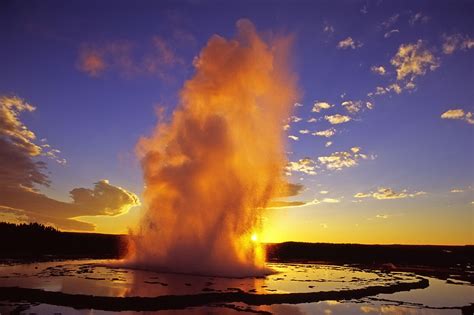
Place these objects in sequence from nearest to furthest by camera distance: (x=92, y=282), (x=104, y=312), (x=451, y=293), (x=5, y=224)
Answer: (x=104, y=312)
(x=92, y=282)
(x=451, y=293)
(x=5, y=224)

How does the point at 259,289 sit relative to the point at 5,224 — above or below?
below

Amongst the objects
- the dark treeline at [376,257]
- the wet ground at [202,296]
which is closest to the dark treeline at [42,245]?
the dark treeline at [376,257]

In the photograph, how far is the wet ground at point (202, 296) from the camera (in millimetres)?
16453

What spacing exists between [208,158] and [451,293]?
20.5 m

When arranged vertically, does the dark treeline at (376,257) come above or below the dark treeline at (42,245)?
below

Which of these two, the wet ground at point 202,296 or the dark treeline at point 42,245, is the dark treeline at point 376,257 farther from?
the wet ground at point 202,296

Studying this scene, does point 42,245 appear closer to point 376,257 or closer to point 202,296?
point 202,296

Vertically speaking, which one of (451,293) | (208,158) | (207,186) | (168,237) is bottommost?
(451,293)

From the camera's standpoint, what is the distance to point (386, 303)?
20.6m

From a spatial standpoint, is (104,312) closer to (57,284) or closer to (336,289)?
(57,284)

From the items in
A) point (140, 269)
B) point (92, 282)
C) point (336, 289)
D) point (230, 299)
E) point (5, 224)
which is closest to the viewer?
point (230, 299)

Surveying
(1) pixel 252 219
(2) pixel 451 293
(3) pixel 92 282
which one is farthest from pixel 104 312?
(2) pixel 451 293

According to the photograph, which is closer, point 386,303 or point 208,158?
point 386,303

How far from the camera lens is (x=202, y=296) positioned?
1833 cm
